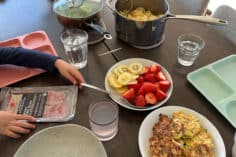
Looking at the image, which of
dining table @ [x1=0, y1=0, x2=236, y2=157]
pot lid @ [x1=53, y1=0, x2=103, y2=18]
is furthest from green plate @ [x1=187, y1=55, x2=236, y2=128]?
pot lid @ [x1=53, y1=0, x2=103, y2=18]

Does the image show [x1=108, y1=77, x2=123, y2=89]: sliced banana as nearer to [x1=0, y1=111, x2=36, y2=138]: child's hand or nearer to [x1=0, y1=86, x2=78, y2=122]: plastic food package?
[x1=0, y1=86, x2=78, y2=122]: plastic food package

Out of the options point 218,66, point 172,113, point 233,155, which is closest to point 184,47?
point 218,66

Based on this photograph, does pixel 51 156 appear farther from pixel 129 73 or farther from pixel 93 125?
pixel 129 73

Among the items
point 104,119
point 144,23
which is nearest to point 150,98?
point 104,119

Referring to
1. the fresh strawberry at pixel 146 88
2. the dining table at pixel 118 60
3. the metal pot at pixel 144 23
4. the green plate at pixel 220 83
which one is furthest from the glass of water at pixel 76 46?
the green plate at pixel 220 83

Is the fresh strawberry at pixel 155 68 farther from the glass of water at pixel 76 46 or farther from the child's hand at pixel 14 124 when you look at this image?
the child's hand at pixel 14 124

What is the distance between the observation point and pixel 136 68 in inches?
33.4

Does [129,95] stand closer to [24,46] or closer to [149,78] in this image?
[149,78]

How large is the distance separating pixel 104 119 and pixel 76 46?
287 mm

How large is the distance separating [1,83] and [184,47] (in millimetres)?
597

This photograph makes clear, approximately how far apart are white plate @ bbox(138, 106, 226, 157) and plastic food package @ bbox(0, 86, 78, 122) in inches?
8.1

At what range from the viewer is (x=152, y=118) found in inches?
28.4

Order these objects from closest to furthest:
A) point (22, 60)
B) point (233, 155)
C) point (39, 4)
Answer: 1. point (233, 155)
2. point (22, 60)
3. point (39, 4)

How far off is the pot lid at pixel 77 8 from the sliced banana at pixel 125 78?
31 cm
